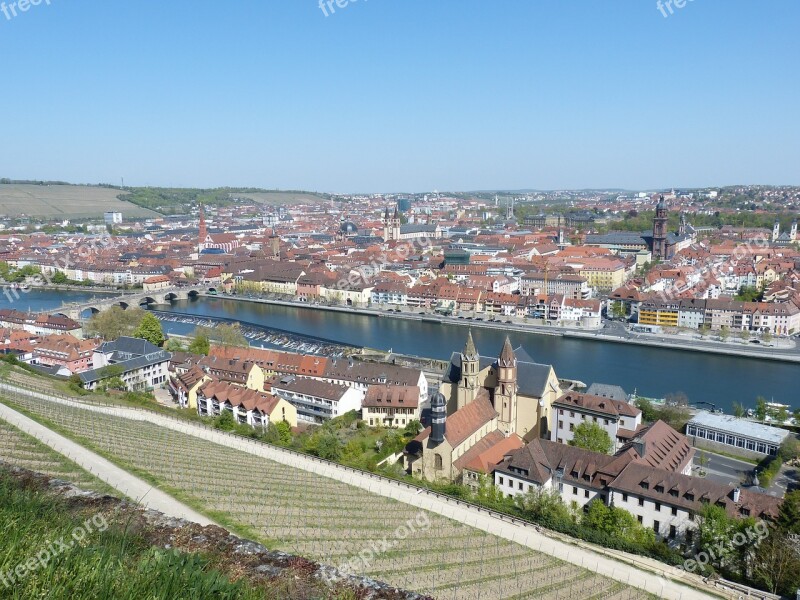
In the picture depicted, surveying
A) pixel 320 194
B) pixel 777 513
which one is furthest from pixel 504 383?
pixel 320 194

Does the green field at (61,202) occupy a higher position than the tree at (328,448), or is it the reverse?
the green field at (61,202)

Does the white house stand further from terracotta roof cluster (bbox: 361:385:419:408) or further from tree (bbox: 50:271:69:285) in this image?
tree (bbox: 50:271:69:285)

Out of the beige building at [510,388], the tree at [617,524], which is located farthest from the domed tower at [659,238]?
the tree at [617,524]

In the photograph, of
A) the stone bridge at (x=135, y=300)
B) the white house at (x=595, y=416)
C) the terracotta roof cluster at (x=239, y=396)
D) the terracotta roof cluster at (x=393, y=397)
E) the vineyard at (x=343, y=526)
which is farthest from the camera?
the stone bridge at (x=135, y=300)

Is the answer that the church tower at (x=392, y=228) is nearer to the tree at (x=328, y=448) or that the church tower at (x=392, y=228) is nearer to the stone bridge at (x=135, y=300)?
the stone bridge at (x=135, y=300)

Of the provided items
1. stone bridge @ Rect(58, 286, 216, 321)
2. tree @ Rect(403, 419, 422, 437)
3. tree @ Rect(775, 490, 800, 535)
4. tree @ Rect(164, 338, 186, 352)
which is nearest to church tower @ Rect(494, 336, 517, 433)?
tree @ Rect(403, 419, 422, 437)

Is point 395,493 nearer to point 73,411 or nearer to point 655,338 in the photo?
point 73,411
